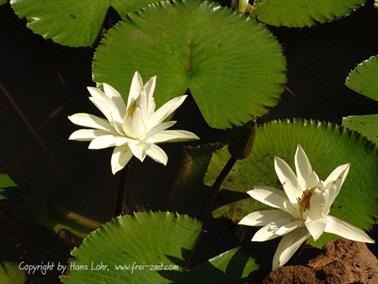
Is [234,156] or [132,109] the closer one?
[132,109]

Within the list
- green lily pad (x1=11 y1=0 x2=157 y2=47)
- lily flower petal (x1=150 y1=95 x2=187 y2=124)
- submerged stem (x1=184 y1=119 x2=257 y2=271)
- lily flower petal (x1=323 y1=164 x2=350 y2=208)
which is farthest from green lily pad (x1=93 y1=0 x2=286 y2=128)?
lily flower petal (x1=323 y1=164 x2=350 y2=208)

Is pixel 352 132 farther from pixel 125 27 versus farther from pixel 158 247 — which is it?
pixel 125 27

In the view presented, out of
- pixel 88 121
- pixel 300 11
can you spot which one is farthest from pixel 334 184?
pixel 300 11

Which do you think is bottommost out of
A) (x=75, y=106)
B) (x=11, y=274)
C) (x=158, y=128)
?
(x=11, y=274)

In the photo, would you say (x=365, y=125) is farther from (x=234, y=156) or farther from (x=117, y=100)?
(x=117, y=100)

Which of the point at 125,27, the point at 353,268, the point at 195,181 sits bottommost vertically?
the point at 195,181

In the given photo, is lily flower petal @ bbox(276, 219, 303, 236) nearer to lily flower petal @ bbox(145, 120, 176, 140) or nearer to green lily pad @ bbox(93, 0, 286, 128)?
lily flower petal @ bbox(145, 120, 176, 140)

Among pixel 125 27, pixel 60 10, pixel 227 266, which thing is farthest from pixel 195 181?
pixel 60 10
